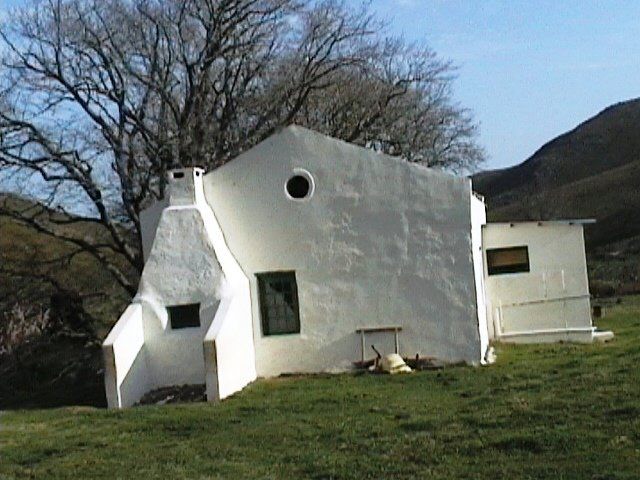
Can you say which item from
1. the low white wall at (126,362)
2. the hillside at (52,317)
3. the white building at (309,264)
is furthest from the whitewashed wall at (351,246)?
the hillside at (52,317)

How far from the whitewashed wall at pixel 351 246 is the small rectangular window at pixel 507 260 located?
170 inches

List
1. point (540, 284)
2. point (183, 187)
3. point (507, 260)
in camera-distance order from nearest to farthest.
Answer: point (183, 187) < point (540, 284) < point (507, 260)

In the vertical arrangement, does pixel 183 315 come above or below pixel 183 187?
below

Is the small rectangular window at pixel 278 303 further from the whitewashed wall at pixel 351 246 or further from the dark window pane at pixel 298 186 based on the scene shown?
the dark window pane at pixel 298 186

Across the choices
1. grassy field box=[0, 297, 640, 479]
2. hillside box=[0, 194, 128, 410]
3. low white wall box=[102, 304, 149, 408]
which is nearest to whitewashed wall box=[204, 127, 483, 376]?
grassy field box=[0, 297, 640, 479]

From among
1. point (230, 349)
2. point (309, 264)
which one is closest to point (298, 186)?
Answer: point (309, 264)

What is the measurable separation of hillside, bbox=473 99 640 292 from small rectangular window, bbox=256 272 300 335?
24.2m

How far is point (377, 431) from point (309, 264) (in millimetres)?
6741

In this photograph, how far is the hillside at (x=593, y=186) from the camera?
53.5m

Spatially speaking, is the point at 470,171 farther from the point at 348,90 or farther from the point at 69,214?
the point at 69,214

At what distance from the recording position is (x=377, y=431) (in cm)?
1164

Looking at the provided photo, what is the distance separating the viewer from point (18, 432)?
46.3 ft

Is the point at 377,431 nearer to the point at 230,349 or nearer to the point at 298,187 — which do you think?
the point at 230,349

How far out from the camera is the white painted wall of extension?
21.2 meters
